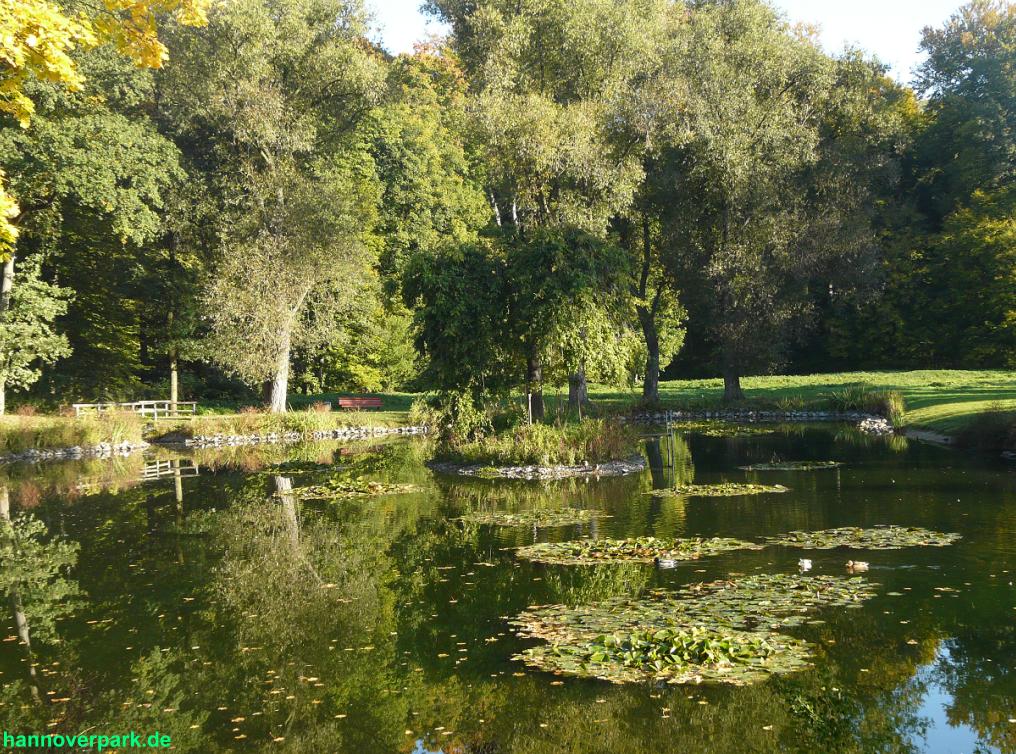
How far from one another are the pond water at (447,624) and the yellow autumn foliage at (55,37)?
5684 mm

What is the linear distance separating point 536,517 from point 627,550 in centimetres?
404

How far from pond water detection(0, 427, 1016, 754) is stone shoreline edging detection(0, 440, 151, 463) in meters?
15.0

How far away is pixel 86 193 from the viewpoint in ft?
Result: 127

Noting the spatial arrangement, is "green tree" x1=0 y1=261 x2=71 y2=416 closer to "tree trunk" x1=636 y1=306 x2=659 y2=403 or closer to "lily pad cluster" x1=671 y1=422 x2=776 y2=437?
"tree trunk" x1=636 y1=306 x2=659 y2=403

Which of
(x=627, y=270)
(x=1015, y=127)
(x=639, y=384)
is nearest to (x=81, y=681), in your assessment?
(x=627, y=270)

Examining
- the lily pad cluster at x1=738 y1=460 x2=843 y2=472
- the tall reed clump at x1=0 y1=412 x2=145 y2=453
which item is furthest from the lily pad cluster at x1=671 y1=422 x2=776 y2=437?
the tall reed clump at x1=0 y1=412 x2=145 y2=453

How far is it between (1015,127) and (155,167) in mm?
49536

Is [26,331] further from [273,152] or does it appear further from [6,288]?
[273,152]

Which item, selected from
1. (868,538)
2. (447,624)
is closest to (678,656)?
(447,624)

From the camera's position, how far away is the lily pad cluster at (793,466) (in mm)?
23656

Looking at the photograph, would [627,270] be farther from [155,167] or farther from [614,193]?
[155,167]

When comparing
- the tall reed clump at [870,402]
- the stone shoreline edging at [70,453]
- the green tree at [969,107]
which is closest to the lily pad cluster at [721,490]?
Answer: the tall reed clump at [870,402]

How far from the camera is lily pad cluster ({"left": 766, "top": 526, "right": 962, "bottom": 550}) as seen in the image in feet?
46.6

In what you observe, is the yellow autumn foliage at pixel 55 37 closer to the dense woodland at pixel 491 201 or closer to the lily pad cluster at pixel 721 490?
the lily pad cluster at pixel 721 490
